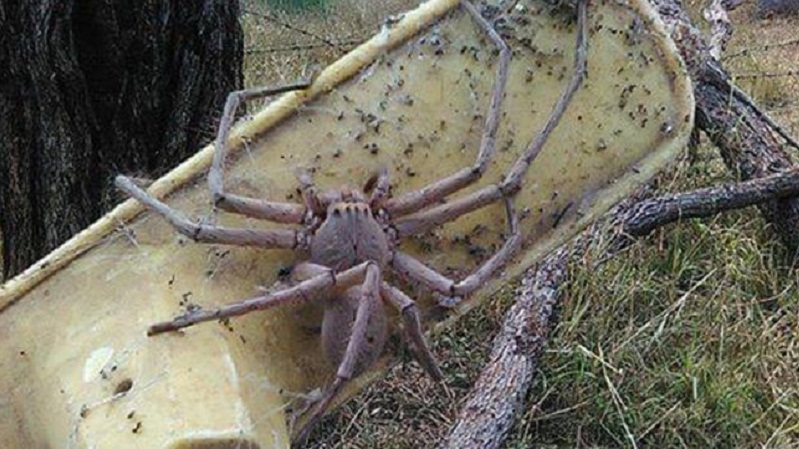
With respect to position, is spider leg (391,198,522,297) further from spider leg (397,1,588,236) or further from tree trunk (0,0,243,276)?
tree trunk (0,0,243,276)

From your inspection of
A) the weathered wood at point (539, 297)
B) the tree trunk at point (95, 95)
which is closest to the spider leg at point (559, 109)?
the tree trunk at point (95, 95)

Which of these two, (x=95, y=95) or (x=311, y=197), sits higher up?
(x=95, y=95)

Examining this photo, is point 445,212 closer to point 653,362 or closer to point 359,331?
point 359,331

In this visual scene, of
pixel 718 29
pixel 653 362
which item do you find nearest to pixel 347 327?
pixel 653 362

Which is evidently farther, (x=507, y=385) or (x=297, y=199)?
(x=507, y=385)

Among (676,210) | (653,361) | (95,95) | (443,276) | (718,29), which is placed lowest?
(653,361)

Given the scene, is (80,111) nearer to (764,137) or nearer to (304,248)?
(304,248)

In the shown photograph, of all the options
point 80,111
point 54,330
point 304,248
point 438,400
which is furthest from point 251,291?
point 438,400
